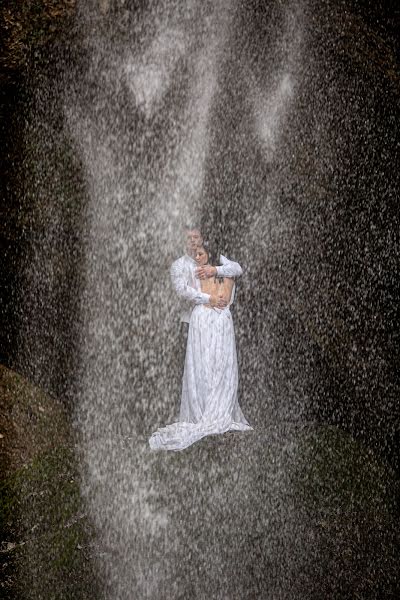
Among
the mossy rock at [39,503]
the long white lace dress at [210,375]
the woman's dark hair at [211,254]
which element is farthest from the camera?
the woman's dark hair at [211,254]

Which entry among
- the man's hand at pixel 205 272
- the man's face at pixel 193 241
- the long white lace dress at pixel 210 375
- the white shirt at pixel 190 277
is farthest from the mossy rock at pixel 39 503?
the man's face at pixel 193 241

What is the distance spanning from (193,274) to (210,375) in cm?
90

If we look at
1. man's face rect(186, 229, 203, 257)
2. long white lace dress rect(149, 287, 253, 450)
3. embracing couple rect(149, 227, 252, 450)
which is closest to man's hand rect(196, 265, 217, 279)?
embracing couple rect(149, 227, 252, 450)

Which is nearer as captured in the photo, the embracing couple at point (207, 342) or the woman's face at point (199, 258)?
the embracing couple at point (207, 342)

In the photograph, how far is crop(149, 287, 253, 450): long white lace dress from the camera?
20.1 ft

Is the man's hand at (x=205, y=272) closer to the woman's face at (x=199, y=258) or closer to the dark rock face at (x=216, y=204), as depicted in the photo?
the woman's face at (x=199, y=258)

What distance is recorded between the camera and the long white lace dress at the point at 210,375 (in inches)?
242

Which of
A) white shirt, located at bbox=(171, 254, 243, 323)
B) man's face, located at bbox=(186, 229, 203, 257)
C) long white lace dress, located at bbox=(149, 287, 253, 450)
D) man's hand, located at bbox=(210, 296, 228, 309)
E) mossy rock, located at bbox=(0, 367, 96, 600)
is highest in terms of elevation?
man's face, located at bbox=(186, 229, 203, 257)

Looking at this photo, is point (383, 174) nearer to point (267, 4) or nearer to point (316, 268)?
point (316, 268)

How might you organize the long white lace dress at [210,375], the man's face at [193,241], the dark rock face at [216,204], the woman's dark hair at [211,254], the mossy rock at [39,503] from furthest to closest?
the woman's dark hair at [211,254] → the dark rock face at [216,204] → the man's face at [193,241] → the long white lace dress at [210,375] → the mossy rock at [39,503]

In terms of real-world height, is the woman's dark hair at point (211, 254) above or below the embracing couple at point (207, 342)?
above

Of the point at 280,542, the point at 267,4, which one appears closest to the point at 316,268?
the point at 267,4

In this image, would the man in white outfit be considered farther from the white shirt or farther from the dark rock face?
the dark rock face

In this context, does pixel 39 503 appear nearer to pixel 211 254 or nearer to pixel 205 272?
pixel 205 272
